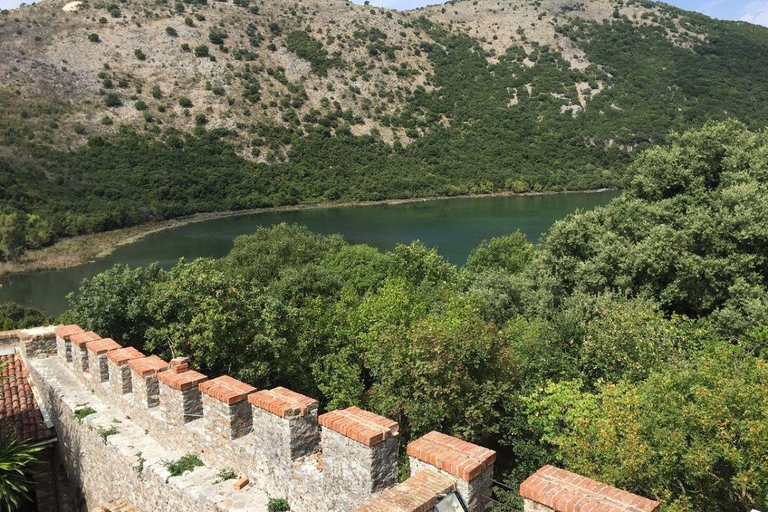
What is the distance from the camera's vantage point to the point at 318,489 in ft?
19.1

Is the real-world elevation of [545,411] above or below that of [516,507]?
above

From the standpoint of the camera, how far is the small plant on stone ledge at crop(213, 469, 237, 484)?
22.2 feet

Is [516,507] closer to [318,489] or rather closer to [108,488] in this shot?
[318,489]

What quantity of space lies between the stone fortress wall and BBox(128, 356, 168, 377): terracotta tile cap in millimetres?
21

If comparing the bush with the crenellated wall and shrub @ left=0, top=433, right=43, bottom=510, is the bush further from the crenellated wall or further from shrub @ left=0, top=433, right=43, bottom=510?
shrub @ left=0, top=433, right=43, bottom=510

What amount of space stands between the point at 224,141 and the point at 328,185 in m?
20.2

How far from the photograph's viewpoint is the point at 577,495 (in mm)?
4180

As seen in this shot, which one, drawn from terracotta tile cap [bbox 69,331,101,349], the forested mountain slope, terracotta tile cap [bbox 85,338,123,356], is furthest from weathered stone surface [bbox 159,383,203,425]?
the forested mountain slope

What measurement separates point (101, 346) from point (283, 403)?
4.76m

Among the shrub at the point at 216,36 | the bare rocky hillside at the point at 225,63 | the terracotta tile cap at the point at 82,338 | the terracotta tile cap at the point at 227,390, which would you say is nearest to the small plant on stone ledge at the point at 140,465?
the terracotta tile cap at the point at 227,390

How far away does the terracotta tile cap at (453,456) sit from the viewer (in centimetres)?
483

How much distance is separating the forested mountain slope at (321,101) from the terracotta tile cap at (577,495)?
203 feet

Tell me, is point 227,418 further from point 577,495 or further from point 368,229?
point 368,229

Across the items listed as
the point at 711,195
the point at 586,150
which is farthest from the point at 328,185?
the point at 711,195
